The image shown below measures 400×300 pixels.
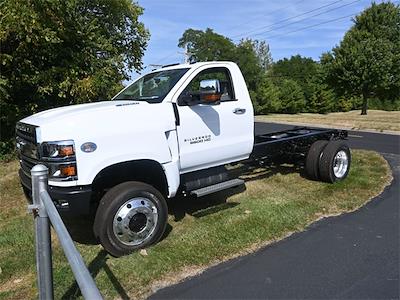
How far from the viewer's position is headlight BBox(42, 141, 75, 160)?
429 centimetres

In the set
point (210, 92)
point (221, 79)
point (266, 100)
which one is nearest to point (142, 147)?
point (210, 92)

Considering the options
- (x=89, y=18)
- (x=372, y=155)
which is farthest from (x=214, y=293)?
(x=89, y=18)

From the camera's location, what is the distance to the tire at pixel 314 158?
7.49 metres

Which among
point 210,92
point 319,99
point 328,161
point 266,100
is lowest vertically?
point 319,99

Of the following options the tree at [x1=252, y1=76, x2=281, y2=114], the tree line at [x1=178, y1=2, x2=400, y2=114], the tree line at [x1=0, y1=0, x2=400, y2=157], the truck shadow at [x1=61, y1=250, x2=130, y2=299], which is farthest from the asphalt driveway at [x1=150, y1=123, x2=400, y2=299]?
the tree at [x1=252, y1=76, x2=281, y2=114]

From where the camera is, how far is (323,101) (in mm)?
44938

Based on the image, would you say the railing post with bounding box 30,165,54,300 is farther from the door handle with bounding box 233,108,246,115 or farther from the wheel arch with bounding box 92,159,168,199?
the door handle with bounding box 233,108,246,115

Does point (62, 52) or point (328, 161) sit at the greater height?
point (62, 52)

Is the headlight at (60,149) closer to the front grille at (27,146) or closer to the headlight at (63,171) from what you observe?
the headlight at (63,171)

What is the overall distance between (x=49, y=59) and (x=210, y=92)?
20.9ft

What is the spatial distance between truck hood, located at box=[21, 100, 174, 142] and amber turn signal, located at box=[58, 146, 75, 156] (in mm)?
101

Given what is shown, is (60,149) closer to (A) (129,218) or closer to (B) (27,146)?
(B) (27,146)

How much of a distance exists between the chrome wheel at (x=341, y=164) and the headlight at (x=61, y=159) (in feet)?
16.0

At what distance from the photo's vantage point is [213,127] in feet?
18.7
